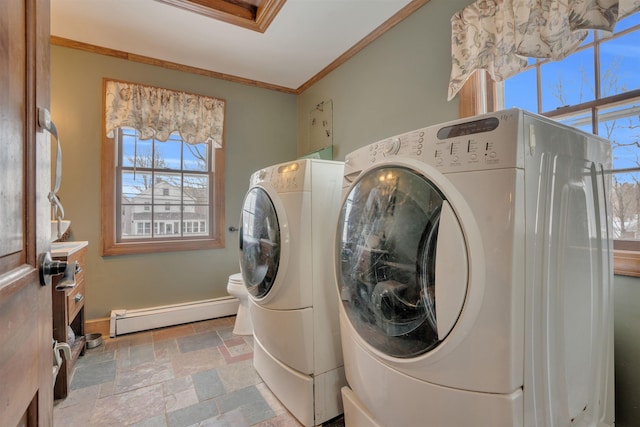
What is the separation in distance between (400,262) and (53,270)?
0.91 metres

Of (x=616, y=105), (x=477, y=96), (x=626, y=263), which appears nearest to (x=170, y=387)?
(x=626, y=263)

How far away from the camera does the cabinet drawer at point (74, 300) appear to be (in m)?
1.81

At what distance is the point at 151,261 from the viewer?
2713 millimetres

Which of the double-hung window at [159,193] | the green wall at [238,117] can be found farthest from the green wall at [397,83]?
the double-hung window at [159,193]

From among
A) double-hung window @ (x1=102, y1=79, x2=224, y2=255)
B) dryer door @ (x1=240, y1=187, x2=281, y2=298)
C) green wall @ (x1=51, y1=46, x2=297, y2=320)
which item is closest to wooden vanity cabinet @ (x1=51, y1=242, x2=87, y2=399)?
green wall @ (x1=51, y1=46, x2=297, y2=320)

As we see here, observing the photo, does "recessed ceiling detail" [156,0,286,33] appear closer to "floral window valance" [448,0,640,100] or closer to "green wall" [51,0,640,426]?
"green wall" [51,0,640,426]

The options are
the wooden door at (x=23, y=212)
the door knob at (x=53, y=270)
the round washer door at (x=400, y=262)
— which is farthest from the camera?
the round washer door at (x=400, y=262)

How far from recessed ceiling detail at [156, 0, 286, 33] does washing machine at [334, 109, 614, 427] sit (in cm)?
168

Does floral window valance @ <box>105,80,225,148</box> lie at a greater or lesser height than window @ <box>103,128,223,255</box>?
greater

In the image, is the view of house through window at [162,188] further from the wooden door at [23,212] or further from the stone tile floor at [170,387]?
the wooden door at [23,212]

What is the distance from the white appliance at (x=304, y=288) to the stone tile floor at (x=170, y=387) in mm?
183

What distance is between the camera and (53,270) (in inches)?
26.7

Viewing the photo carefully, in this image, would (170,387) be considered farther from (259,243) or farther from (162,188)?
(162,188)

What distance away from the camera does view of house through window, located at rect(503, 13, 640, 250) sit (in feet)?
4.03
